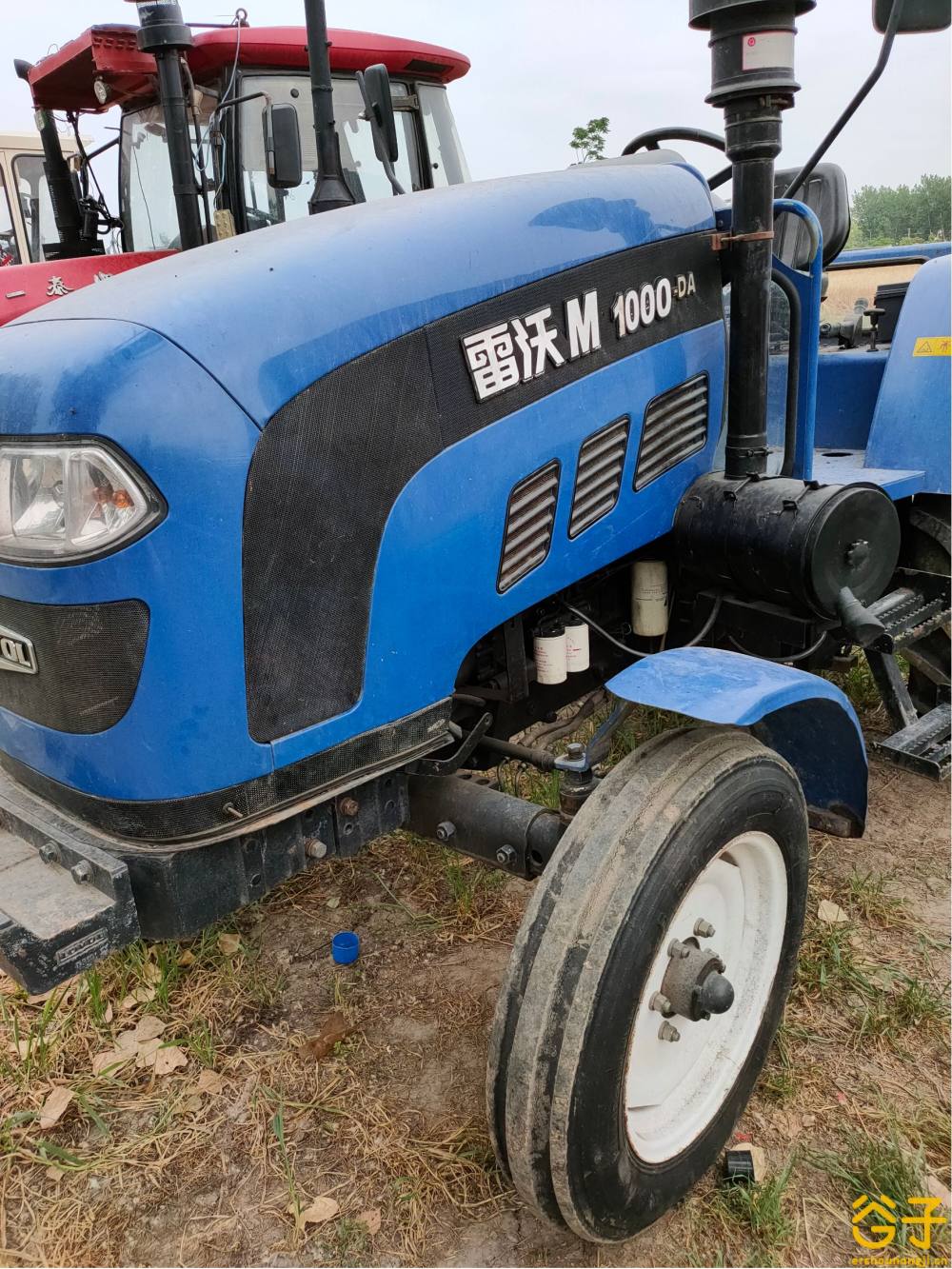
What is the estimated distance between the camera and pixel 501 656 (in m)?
2.16

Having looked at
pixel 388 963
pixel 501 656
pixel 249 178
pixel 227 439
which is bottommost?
pixel 388 963

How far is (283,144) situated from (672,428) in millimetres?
1750

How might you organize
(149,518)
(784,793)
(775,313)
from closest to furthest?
(149,518) < (784,793) < (775,313)

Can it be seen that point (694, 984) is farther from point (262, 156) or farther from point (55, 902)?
point (262, 156)

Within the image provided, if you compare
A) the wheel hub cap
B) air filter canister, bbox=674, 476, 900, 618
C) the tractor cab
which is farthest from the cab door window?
the wheel hub cap

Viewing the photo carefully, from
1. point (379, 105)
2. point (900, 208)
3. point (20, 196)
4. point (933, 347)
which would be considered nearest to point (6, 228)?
point (20, 196)

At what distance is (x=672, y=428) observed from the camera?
2.25 metres

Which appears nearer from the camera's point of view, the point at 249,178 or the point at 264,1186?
the point at 264,1186

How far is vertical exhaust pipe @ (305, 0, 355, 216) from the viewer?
2.44 meters

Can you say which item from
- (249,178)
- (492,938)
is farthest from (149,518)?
(249,178)

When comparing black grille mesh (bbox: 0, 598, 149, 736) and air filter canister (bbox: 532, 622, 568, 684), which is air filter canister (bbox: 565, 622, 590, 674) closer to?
air filter canister (bbox: 532, 622, 568, 684)

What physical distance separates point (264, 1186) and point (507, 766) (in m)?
1.74

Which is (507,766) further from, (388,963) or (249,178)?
(249,178)

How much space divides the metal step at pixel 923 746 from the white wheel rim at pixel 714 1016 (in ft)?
3.09
